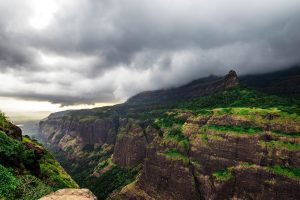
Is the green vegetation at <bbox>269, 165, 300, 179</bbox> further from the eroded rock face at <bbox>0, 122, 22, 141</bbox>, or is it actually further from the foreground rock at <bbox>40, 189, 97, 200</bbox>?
the foreground rock at <bbox>40, 189, 97, 200</bbox>

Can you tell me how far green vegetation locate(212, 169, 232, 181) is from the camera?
189 m

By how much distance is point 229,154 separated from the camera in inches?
7707

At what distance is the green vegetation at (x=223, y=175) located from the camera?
189 metres

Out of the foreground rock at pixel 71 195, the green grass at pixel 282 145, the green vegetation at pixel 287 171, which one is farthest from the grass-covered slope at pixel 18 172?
the green grass at pixel 282 145

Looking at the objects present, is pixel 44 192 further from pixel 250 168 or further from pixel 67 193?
pixel 250 168

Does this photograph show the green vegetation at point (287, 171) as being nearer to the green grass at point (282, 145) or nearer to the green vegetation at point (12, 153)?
the green grass at point (282, 145)

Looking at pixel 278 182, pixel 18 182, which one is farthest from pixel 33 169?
pixel 278 182

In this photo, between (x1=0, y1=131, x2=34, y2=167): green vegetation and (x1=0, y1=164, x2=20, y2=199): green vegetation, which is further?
(x1=0, y1=131, x2=34, y2=167): green vegetation

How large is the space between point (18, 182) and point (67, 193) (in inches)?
727

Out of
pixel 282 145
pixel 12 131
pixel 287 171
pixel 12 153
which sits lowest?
pixel 287 171

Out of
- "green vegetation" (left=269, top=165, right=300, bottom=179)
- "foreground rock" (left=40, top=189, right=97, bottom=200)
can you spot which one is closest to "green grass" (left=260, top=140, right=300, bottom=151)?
"green vegetation" (left=269, top=165, right=300, bottom=179)

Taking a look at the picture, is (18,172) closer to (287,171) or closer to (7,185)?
(7,185)

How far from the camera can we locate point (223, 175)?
19200cm

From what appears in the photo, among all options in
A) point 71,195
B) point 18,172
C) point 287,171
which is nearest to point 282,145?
point 287,171
